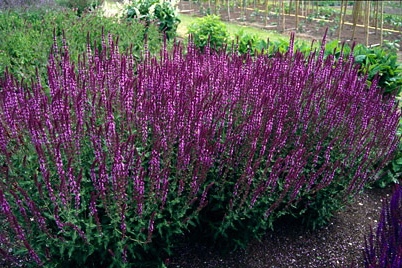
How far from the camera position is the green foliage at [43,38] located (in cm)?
521

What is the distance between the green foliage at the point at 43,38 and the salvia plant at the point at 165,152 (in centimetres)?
135

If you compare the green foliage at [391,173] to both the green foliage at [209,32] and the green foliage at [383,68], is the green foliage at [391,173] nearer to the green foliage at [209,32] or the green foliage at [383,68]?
the green foliage at [383,68]

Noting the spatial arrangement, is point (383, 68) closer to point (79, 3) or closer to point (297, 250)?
point (297, 250)

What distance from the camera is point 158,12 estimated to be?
409 inches

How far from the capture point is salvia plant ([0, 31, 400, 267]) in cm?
261

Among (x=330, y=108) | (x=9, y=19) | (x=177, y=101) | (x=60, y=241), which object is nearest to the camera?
(x=60, y=241)

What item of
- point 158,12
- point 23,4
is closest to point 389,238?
point 158,12

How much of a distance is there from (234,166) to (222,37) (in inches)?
241

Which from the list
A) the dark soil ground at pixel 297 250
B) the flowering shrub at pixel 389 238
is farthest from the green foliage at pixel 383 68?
the flowering shrub at pixel 389 238

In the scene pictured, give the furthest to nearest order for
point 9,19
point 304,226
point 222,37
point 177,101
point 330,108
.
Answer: point 222,37, point 9,19, point 304,226, point 330,108, point 177,101

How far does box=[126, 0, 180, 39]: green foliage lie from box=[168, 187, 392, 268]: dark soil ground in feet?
23.2

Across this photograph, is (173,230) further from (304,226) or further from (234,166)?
(304,226)

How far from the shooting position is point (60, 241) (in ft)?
8.54

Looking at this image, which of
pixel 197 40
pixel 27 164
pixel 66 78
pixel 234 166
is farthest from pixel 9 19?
pixel 234 166
